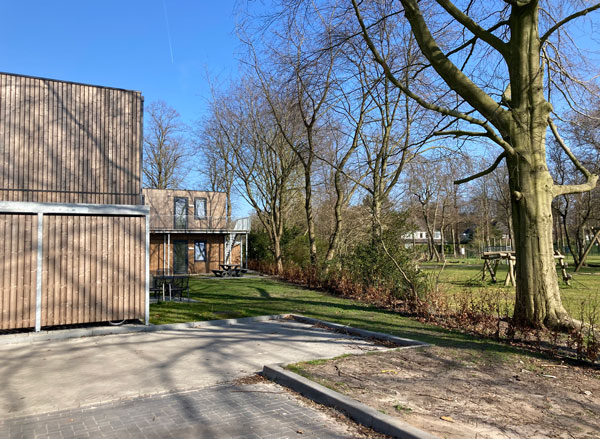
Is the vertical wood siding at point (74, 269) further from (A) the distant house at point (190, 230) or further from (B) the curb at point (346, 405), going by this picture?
(A) the distant house at point (190, 230)

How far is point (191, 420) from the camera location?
477 cm

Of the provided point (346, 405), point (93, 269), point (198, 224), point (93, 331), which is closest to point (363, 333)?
point (346, 405)

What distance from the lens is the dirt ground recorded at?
4.43 metres

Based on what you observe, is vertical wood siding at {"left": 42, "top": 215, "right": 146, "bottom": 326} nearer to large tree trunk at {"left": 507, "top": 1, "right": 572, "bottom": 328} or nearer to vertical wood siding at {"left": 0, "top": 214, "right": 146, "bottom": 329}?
vertical wood siding at {"left": 0, "top": 214, "right": 146, "bottom": 329}

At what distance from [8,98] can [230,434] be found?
10149 mm

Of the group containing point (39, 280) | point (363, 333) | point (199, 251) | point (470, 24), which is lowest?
point (363, 333)

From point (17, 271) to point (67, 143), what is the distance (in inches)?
133

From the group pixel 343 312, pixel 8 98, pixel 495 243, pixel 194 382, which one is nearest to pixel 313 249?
pixel 343 312

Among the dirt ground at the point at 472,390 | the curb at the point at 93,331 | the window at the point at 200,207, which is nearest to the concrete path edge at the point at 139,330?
the curb at the point at 93,331

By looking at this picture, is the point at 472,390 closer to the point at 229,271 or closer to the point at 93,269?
the point at 93,269

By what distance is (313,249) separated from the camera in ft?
75.3

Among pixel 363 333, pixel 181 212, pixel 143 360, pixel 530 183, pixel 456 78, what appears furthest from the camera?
pixel 181 212

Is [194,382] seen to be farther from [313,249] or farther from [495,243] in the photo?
[495,243]

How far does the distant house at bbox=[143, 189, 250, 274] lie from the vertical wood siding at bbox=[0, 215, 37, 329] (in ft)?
72.1
